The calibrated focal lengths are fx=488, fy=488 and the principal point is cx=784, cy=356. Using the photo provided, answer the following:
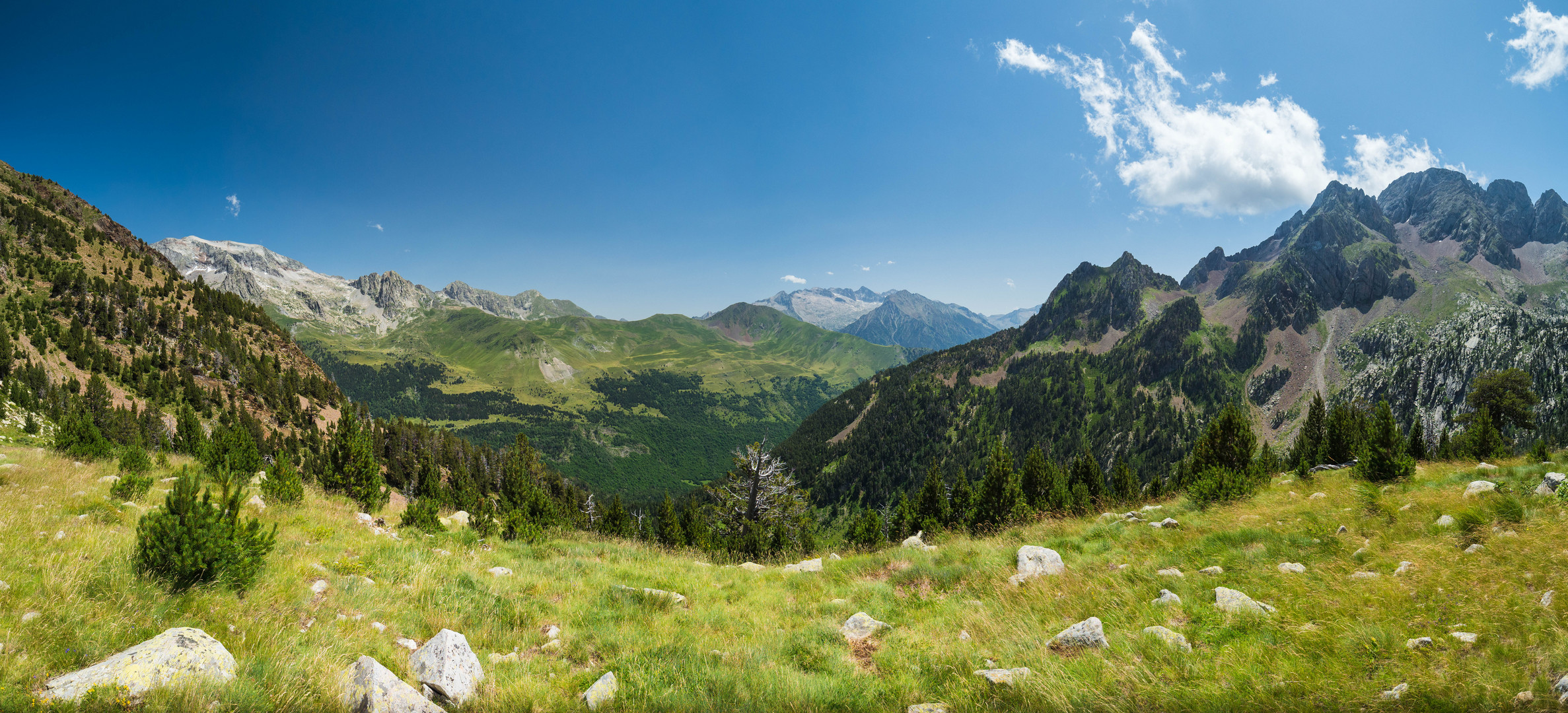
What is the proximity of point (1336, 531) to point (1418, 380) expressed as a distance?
293 metres

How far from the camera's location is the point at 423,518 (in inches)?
624

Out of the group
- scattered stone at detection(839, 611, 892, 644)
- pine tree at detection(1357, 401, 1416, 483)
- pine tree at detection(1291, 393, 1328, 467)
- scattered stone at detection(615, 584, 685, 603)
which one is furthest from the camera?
pine tree at detection(1291, 393, 1328, 467)

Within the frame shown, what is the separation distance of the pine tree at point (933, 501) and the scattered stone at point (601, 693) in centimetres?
3213

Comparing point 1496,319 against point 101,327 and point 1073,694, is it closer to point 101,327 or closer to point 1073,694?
point 1073,694

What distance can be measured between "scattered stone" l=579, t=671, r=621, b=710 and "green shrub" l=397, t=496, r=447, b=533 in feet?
40.9

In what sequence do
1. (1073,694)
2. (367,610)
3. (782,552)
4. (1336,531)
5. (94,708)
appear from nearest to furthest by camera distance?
(94,708) < (1073,694) < (367,610) < (1336,531) < (782,552)

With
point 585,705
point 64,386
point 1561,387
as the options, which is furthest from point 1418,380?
point 64,386

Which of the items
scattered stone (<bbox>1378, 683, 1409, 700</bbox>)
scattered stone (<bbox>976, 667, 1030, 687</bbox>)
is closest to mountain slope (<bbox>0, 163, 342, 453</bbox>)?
scattered stone (<bbox>976, 667, 1030, 687</bbox>)

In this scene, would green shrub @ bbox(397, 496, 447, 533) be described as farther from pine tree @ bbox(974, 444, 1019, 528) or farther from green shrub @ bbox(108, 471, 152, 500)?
pine tree @ bbox(974, 444, 1019, 528)

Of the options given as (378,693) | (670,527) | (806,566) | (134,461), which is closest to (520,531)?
(806,566)

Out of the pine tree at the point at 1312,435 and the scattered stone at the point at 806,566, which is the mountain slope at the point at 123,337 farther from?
the pine tree at the point at 1312,435

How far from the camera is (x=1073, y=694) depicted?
571 centimetres

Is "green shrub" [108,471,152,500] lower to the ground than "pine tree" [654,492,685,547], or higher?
higher

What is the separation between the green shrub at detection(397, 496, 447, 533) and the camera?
1569 cm
